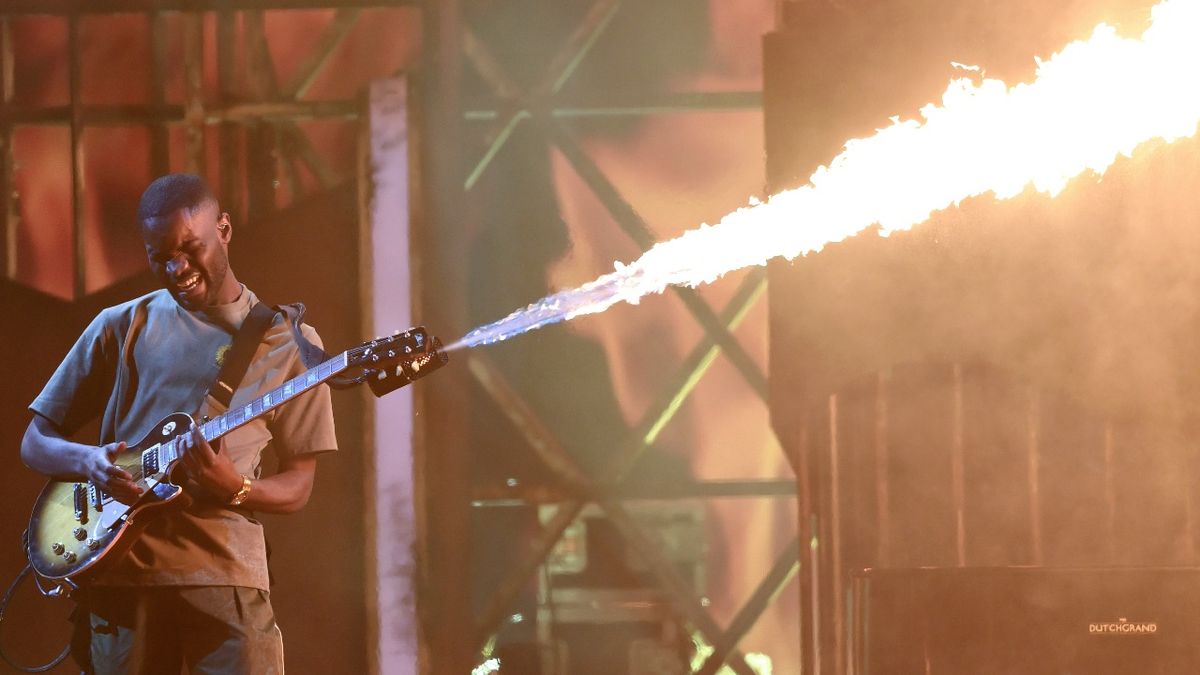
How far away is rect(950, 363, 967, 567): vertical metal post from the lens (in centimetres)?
429

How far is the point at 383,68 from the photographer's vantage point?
4.56 metres

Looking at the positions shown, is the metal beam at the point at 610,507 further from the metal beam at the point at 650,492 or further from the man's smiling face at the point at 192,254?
the man's smiling face at the point at 192,254

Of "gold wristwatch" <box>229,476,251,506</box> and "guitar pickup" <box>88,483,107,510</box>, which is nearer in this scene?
"gold wristwatch" <box>229,476,251,506</box>

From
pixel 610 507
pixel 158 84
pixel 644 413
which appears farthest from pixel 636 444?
pixel 158 84

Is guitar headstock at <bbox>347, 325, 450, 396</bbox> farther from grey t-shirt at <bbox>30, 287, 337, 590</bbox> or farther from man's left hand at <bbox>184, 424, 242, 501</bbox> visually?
man's left hand at <bbox>184, 424, 242, 501</bbox>

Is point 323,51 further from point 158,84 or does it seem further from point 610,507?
point 610,507

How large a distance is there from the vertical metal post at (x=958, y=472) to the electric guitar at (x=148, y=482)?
2.21 m

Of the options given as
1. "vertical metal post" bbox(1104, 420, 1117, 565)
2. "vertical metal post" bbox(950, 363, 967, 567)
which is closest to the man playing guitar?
"vertical metal post" bbox(950, 363, 967, 567)

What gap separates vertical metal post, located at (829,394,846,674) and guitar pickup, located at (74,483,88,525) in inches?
100

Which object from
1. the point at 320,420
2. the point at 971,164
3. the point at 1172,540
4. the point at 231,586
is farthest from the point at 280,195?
the point at 1172,540

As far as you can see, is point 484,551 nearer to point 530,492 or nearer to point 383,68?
point 530,492

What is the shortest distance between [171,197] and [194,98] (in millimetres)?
1786

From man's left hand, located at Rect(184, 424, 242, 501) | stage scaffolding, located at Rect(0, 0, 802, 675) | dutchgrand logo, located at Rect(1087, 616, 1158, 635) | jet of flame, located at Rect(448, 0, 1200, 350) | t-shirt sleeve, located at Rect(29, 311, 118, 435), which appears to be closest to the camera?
dutchgrand logo, located at Rect(1087, 616, 1158, 635)

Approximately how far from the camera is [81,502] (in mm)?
2867
